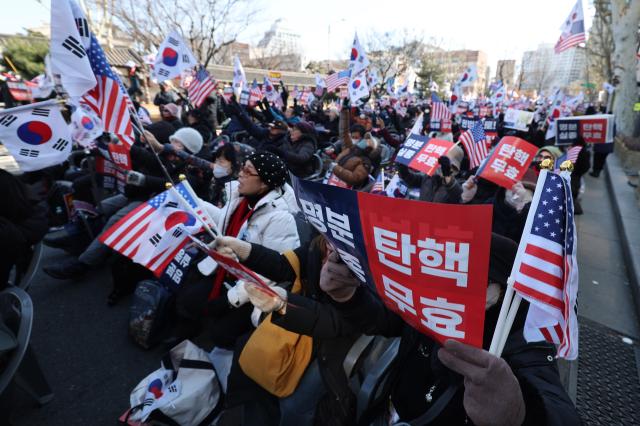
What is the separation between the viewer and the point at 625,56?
12.6 m

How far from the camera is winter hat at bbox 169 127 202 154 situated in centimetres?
441

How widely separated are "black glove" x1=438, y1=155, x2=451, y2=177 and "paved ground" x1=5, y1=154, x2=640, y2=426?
1956 millimetres

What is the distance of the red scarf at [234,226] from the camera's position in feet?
8.93

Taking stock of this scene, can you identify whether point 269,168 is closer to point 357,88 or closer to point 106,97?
point 106,97

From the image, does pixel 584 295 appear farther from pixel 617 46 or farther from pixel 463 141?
pixel 617 46

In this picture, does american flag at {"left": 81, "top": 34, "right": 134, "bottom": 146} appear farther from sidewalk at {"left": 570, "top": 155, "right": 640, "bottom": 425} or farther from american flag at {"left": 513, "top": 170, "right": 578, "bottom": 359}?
sidewalk at {"left": 570, "top": 155, "right": 640, "bottom": 425}

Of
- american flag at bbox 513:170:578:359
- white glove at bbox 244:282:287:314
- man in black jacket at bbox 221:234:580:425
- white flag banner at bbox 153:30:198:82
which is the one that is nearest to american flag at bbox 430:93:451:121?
white flag banner at bbox 153:30:198:82

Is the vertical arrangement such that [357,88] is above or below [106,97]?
above

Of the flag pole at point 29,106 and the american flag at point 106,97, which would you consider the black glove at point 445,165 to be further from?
the flag pole at point 29,106

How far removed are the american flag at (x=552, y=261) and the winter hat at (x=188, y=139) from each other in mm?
4150

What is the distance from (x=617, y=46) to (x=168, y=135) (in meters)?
15.8

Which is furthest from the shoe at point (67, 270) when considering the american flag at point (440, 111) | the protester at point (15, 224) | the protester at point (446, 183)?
the american flag at point (440, 111)

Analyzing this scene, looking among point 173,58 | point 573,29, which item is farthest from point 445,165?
point 573,29

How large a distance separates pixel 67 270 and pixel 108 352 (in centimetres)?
144
